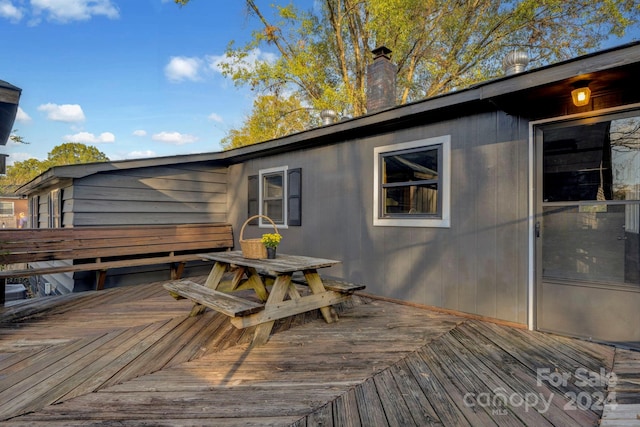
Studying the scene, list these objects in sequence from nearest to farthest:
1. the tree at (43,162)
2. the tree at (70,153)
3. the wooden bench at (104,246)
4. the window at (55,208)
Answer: the wooden bench at (104,246) < the window at (55,208) < the tree at (43,162) < the tree at (70,153)

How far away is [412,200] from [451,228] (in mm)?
585

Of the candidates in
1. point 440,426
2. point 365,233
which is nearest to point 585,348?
point 440,426

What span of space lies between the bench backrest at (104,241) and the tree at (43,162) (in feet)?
94.8

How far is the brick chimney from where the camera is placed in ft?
15.8

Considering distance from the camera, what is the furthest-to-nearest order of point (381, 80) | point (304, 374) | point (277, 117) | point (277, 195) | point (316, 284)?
point (277, 117) → point (277, 195) → point (381, 80) → point (316, 284) → point (304, 374)

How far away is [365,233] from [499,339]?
195cm

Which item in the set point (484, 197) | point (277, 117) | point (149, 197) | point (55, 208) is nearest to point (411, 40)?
point (277, 117)

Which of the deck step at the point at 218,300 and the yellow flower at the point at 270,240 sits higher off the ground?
the yellow flower at the point at 270,240

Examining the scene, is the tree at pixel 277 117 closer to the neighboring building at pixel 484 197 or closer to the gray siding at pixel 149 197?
the gray siding at pixel 149 197

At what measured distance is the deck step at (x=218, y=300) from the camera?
2.29 meters

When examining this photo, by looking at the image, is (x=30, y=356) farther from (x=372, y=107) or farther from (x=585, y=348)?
(x=372, y=107)

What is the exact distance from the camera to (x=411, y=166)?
3750 millimetres

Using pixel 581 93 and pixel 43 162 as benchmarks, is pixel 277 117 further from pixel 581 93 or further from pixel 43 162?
pixel 43 162

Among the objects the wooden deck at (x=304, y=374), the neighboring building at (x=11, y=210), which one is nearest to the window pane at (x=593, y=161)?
the wooden deck at (x=304, y=374)
